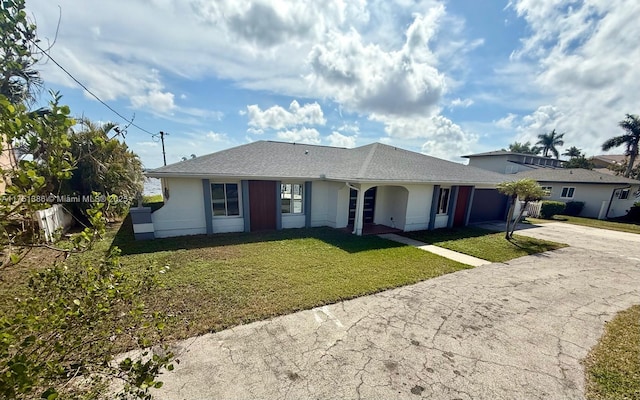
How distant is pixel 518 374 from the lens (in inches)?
144

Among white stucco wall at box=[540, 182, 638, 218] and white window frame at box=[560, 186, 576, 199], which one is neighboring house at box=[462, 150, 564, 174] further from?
white stucco wall at box=[540, 182, 638, 218]

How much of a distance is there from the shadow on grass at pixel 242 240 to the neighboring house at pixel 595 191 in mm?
21296

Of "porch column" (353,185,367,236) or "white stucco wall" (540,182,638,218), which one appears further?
"white stucco wall" (540,182,638,218)

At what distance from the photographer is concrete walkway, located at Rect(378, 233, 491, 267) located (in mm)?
8570

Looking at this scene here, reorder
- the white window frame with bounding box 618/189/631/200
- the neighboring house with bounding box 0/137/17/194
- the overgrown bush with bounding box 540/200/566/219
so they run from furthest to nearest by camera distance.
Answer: the white window frame with bounding box 618/189/631/200 < the overgrown bush with bounding box 540/200/566/219 < the neighboring house with bounding box 0/137/17/194

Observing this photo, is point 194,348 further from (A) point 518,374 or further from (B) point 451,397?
(A) point 518,374

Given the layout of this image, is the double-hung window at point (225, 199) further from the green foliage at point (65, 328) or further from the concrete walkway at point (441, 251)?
the green foliage at point (65, 328)

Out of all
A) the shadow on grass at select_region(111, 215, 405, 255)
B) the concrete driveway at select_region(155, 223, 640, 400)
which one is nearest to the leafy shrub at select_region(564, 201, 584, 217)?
the concrete driveway at select_region(155, 223, 640, 400)

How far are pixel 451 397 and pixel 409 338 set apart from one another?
3.74 feet

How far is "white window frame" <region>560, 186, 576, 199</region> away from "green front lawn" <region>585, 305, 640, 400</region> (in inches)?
907

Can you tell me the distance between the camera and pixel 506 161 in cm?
2986

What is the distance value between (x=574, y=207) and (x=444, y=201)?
1643cm

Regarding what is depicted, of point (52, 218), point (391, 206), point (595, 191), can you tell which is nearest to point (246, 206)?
point (52, 218)

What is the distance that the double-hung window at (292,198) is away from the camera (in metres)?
11.8
